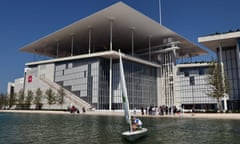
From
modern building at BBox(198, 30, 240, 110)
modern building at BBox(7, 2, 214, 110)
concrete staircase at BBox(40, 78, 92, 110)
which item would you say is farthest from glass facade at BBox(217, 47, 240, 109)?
concrete staircase at BBox(40, 78, 92, 110)

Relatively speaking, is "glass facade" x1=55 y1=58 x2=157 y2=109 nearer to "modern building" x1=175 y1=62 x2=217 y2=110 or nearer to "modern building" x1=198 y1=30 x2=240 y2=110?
"modern building" x1=175 y1=62 x2=217 y2=110

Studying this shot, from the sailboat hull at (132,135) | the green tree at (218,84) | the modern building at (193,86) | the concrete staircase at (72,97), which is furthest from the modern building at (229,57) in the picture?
the sailboat hull at (132,135)

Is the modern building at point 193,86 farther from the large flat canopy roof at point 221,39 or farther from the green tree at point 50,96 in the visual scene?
the green tree at point 50,96

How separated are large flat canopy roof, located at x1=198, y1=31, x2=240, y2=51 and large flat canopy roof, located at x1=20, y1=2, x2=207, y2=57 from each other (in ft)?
33.4

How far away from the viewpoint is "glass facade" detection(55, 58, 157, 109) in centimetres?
6000

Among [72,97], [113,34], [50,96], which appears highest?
[113,34]

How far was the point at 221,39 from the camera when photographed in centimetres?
5569

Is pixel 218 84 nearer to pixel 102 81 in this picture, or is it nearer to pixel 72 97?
pixel 102 81

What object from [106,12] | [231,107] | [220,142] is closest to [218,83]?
[231,107]

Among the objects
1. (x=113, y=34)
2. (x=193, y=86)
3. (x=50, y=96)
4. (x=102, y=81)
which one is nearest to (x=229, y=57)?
(x=193, y=86)

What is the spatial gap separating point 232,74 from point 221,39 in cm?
1109

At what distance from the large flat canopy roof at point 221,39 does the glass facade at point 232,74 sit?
2390mm

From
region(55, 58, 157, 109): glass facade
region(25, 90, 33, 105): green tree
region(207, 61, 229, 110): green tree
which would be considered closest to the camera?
region(207, 61, 229, 110): green tree

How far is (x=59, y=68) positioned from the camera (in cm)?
7025
